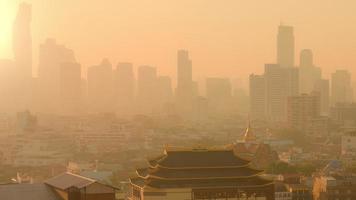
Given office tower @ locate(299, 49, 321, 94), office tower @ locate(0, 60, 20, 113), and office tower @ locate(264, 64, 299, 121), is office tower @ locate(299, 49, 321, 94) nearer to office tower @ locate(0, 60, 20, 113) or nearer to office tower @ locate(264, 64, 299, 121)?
office tower @ locate(264, 64, 299, 121)

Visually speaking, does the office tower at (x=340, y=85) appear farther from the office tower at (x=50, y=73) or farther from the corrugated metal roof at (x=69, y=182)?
the corrugated metal roof at (x=69, y=182)

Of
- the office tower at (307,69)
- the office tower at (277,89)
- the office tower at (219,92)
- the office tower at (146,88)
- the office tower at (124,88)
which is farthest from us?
the office tower at (219,92)

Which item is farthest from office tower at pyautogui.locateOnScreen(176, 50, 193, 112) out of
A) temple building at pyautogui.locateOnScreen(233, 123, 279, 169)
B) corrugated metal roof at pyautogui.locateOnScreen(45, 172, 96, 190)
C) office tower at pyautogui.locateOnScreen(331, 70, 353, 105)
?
corrugated metal roof at pyautogui.locateOnScreen(45, 172, 96, 190)

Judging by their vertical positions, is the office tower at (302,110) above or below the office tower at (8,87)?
below

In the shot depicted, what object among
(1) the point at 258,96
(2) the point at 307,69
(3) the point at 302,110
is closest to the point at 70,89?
(1) the point at 258,96

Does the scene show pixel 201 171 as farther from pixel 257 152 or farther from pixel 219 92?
pixel 219 92

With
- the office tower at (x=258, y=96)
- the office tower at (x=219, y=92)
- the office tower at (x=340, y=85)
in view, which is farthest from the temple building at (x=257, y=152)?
the office tower at (x=219, y=92)
